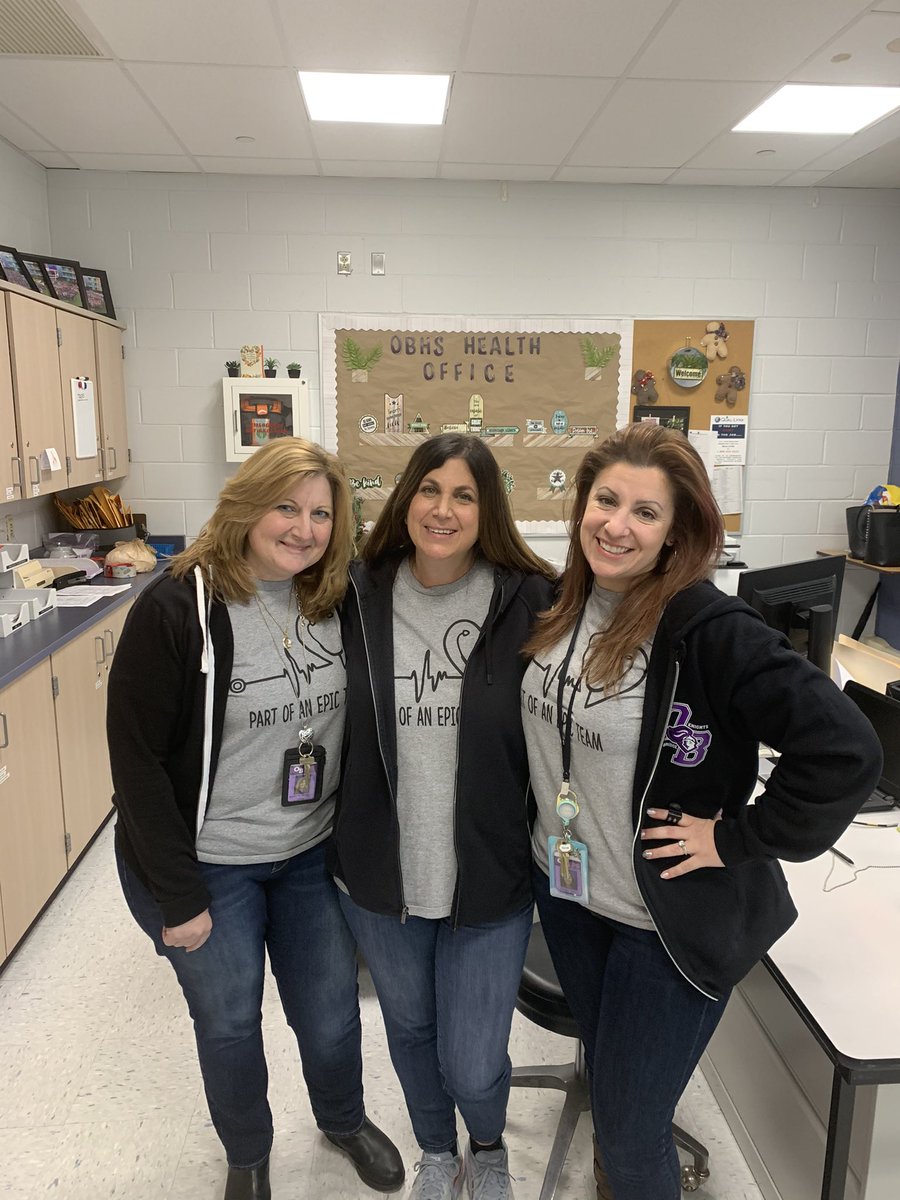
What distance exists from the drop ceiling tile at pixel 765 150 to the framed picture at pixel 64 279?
306 centimetres

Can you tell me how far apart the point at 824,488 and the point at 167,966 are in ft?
13.6

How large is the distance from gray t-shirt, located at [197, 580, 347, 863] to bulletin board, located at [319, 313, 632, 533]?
9.58 feet

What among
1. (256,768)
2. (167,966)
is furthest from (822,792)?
(167,966)

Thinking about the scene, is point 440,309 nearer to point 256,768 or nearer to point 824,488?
point 824,488

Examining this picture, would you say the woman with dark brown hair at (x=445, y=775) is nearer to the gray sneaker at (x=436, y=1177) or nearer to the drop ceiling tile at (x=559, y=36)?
the gray sneaker at (x=436, y=1177)

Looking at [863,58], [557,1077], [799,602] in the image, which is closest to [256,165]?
[863,58]

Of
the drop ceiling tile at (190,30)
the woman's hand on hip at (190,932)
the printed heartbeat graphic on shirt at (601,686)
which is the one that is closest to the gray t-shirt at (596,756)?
the printed heartbeat graphic on shirt at (601,686)

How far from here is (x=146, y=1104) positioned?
1.96 metres

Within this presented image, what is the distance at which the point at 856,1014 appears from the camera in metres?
1.31

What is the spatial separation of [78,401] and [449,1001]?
3219 mm

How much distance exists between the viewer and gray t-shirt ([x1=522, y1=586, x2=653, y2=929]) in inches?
49.7

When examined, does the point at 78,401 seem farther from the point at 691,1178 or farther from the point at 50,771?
the point at 691,1178

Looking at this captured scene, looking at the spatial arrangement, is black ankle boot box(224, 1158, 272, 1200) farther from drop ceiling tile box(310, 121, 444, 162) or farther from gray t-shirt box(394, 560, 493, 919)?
drop ceiling tile box(310, 121, 444, 162)

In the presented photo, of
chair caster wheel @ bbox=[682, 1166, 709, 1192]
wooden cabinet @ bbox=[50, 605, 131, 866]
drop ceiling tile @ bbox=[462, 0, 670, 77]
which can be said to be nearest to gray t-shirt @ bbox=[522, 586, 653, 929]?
chair caster wheel @ bbox=[682, 1166, 709, 1192]
